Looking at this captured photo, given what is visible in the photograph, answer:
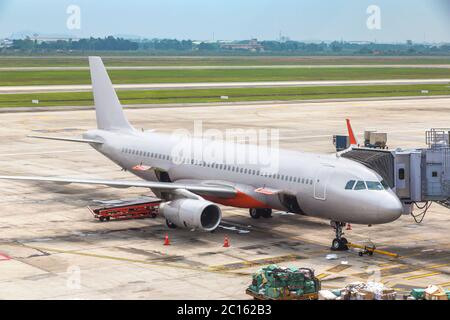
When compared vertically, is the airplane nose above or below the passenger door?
below

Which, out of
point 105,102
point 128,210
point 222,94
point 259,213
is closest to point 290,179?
point 259,213

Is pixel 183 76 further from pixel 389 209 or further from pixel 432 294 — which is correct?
pixel 432 294

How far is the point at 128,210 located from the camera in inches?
1748

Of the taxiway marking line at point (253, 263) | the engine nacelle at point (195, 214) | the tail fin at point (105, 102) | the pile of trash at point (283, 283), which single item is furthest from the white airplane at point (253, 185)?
the pile of trash at point (283, 283)

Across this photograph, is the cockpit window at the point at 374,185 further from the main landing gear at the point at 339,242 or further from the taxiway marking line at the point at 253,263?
the taxiway marking line at the point at 253,263

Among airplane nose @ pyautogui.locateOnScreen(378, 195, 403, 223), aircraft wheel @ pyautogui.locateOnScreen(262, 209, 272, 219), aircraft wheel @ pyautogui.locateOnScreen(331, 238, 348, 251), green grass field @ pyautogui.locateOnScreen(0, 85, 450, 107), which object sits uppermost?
green grass field @ pyautogui.locateOnScreen(0, 85, 450, 107)

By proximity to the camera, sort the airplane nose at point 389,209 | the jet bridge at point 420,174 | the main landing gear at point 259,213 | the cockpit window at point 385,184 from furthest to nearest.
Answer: the main landing gear at point 259,213, the jet bridge at point 420,174, the cockpit window at point 385,184, the airplane nose at point 389,209

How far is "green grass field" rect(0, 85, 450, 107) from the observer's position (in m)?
115

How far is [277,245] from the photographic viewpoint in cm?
3856

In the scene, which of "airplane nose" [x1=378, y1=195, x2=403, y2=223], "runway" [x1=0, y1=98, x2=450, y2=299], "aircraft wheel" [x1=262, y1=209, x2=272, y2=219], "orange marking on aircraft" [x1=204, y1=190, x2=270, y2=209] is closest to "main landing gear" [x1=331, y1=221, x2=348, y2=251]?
"runway" [x1=0, y1=98, x2=450, y2=299]

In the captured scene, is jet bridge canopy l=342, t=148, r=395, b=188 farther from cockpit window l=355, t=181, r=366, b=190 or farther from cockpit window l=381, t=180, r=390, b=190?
cockpit window l=355, t=181, r=366, b=190

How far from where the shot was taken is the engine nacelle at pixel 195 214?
3900 cm
